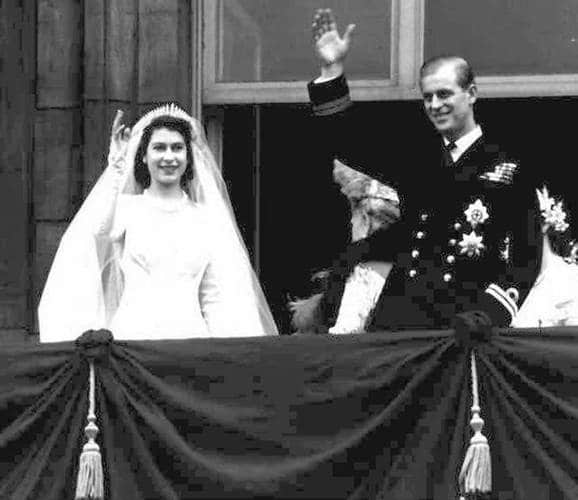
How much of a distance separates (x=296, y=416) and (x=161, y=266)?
4.03 feet

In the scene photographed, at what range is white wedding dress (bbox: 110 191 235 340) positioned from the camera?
451 inches

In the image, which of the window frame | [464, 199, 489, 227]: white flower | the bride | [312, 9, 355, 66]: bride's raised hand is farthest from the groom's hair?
[464, 199, 489, 227]: white flower

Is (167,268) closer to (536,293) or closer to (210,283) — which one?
(210,283)

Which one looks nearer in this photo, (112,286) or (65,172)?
(112,286)

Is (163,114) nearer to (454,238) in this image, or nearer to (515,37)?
(454,238)

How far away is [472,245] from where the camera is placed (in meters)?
11.0

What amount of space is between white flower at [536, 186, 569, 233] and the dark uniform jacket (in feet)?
0.20

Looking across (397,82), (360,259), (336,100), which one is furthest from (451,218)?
(397,82)

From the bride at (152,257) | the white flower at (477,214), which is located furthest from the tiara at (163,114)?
the white flower at (477,214)

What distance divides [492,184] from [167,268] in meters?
1.46

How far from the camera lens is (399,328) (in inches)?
436

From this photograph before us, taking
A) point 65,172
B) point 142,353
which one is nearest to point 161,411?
point 142,353

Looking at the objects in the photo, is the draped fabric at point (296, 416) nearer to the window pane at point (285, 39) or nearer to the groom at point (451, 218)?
the groom at point (451, 218)

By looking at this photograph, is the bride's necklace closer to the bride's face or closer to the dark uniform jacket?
the bride's face
